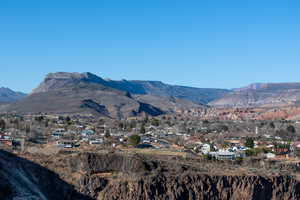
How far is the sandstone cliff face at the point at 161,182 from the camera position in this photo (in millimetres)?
33781

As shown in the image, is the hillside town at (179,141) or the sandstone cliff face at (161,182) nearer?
the sandstone cliff face at (161,182)

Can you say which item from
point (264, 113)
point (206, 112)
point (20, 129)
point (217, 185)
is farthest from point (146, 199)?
point (206, 112)

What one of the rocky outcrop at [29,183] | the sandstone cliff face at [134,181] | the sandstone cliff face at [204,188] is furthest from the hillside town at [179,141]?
the rocky outcrop at [29,183]

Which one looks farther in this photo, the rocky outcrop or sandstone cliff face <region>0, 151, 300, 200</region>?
sandstone cliff face <region>0, 151, 300, 200</region>

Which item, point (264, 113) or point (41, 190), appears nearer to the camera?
point (41, 190)

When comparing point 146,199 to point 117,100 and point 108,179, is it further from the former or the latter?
point 117,100

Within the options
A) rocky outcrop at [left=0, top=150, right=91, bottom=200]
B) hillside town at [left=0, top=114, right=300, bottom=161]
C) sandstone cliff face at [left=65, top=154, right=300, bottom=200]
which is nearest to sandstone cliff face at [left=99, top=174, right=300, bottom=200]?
sandstone cliff face at [left=65, top=154, right=300, bottom=200]

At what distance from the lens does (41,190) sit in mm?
30406

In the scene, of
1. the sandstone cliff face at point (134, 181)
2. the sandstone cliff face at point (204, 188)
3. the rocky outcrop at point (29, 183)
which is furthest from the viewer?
the sandstone cliff face at point (204, 188)

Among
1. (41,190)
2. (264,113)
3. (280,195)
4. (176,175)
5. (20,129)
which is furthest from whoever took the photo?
(264,113)

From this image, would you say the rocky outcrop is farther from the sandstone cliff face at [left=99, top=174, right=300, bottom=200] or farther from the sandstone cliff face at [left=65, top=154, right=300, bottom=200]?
the sandstone cliff face at [left=99, top=174, right=300, bottom=200]

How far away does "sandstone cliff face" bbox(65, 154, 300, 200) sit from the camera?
33.8 m

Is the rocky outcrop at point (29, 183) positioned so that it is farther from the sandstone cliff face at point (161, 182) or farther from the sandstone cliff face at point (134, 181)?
the sandstone cliff face at point (161, 182)

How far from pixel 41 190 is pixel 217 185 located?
38.9ft
